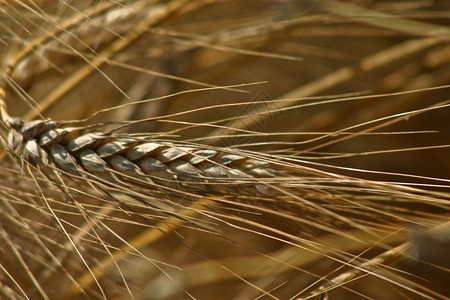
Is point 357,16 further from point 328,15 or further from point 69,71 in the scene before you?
point 69,71

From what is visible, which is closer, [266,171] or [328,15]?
[266,171]

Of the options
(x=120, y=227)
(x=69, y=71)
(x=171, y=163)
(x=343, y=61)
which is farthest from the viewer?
(x=343, y=61)

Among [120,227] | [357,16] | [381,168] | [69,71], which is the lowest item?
[120,227]

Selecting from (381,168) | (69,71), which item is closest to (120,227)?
(69,71)

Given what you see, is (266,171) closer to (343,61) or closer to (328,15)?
(328,15)

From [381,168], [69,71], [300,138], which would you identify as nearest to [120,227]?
[69,71]

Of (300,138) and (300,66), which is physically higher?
(300,66)

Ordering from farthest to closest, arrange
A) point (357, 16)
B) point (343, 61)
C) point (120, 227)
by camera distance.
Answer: point (343, 61), point (120, 227), point (357, 16)
